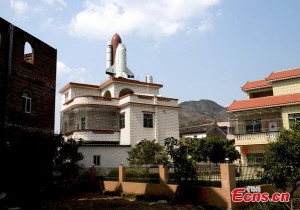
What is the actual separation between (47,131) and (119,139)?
12816mm

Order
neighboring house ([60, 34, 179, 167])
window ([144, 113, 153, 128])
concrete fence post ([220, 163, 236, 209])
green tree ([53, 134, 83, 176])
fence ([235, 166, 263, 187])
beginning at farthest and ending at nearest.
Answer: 1. window ([144, 113, 153, 128])
2. neighboring house ([60, 34, 179, 167])
3. green tree ([53, 134, 83, 176])
4. fence ([235, 166, 263, 187])
5. concrete fence post ([220, 163, 236, 209])

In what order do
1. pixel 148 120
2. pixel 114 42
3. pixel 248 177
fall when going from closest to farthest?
pixel 248 177 < pixel 148 120 < pixel 114 42

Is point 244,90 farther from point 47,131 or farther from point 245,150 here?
point 47,131

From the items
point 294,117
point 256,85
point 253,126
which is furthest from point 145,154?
point 256,85

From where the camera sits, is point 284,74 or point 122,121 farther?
point 122,121

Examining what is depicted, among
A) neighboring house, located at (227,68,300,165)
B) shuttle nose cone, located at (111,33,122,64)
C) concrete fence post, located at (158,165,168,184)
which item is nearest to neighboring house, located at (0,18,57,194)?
concrete fence post, located at (158,165,168,184)

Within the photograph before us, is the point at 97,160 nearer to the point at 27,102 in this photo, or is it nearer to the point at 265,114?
the point at 27,102

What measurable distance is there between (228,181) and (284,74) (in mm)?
19135

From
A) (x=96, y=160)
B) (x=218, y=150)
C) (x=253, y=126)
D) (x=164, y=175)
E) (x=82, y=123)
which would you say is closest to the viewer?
(x=164, y=175)

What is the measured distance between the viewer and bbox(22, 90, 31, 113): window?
776 inches

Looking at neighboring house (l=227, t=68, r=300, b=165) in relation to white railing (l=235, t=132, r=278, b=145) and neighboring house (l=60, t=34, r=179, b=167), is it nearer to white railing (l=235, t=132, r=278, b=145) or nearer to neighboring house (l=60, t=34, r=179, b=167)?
white railing (l=235, t=132, r=278, b=145)

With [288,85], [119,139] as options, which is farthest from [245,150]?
[119,139]

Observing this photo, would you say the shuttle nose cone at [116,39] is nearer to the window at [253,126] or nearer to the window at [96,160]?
the window at [96,160]

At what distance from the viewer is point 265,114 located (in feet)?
98.5
